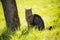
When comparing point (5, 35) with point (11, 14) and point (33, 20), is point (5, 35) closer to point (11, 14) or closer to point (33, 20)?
point (11, 14)

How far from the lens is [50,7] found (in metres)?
2.11

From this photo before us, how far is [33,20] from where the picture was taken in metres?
2.07

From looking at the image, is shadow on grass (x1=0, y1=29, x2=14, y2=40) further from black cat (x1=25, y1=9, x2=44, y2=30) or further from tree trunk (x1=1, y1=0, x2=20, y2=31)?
black cat (x1=25, y1=9, x2=44, y2=30)

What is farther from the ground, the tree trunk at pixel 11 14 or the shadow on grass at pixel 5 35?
the tree trunk at pixel 11 14

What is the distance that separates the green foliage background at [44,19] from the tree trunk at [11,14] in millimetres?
42

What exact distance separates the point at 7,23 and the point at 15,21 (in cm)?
9

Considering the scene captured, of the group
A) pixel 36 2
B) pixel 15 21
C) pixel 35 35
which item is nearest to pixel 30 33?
pixel 35 35

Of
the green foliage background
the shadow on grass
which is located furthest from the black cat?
the shadow on grass

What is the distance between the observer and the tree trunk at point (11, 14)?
2.04m

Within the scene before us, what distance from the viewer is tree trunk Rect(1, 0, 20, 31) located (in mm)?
2035

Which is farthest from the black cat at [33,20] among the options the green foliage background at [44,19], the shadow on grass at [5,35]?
the shadow on grass at [5,35]

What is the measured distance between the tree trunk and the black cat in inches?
4.9

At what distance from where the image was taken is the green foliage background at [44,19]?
202cm

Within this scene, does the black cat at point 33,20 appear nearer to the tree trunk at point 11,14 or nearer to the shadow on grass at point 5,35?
the tree trunk at point 11,14
